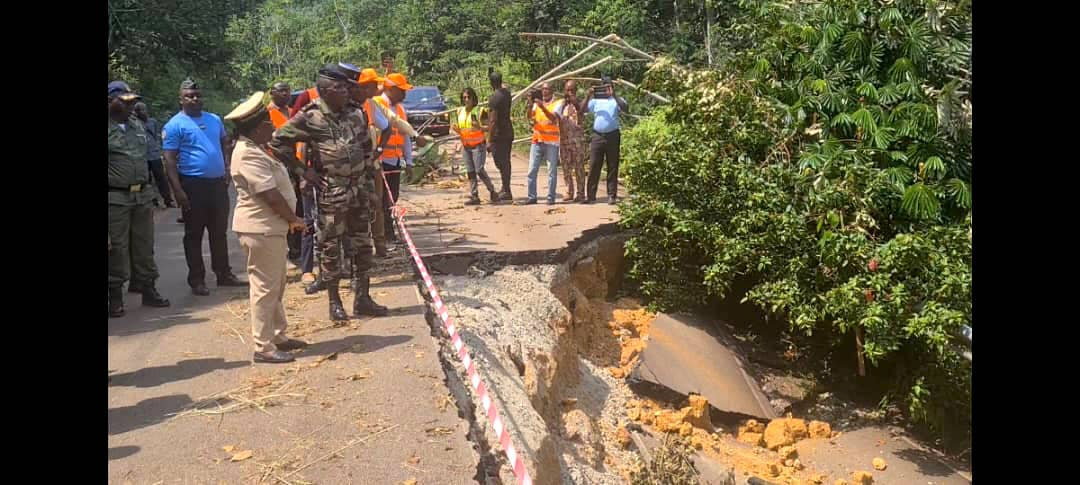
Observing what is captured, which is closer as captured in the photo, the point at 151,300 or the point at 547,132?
the point at 151,300

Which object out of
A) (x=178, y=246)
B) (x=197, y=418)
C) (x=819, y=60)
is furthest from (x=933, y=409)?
(x=178, y=246)

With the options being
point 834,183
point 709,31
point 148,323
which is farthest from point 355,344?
point 709,31

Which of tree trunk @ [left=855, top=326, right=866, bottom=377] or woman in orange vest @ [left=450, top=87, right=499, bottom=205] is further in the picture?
woman in orange vest @ [left=450, top=87, right=499, bottom=205]

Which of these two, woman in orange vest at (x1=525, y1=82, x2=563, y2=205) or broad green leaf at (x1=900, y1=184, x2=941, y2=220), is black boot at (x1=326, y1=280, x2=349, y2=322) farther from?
woman in orange vest at (x1=525, y1=82, x2=563, y2=205)

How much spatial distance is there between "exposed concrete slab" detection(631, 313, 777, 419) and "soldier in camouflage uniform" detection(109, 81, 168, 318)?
13.8 feet

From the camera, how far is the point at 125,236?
20.8 ft

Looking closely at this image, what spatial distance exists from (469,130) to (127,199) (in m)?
5.26

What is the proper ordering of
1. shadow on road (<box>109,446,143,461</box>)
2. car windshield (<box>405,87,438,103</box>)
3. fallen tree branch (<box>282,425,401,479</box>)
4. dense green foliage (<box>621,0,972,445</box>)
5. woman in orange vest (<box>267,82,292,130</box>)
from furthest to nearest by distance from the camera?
1. car windshield (<box>405,87,438,103</box>)
2. woman in orange vest (<box>267,82,292,130</box>)
3. dense green foliage (<box>621,0,972,445</box>)
4. shadow on road (<box>109,446,143,461</box>)
5. fallen tree branch (<box>282,425,401,479</box>)

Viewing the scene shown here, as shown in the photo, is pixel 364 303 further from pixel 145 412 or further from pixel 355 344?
pixel 145 412

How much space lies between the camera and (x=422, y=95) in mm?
22078

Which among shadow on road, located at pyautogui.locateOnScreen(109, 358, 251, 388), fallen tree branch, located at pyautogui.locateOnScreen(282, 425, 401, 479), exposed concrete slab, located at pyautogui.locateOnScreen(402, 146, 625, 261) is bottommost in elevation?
fallen tree branch, located at pyautogui.locateOnScreen(282, 425, 401, 479)

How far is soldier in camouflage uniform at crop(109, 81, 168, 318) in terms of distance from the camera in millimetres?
6219

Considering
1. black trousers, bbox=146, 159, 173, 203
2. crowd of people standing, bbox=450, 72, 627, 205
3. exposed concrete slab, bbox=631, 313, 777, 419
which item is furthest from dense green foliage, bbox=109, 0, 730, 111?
black trousers, bbox=146, 159, 173, 203
